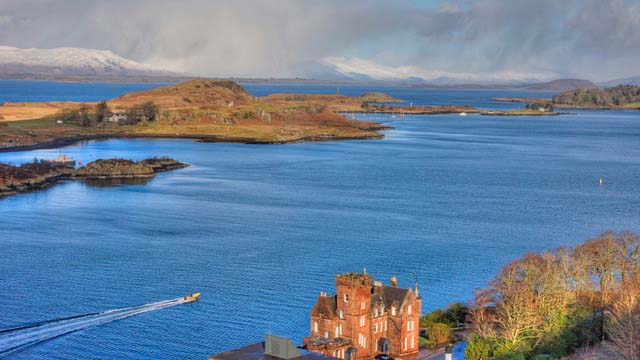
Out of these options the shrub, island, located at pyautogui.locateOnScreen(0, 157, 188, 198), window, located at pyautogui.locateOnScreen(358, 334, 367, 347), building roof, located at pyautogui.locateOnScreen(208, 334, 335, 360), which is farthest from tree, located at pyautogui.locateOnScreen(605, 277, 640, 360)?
island, located at pyautogui.locateOnScreen(0, 157, 188, 198)

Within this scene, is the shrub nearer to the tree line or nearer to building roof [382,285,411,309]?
the tree line

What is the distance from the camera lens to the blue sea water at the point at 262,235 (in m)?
57.5

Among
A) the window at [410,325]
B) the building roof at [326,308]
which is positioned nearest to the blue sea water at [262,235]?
the building roof at [326,308]

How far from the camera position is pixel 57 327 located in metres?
55.4

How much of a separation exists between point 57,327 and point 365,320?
20.1 m

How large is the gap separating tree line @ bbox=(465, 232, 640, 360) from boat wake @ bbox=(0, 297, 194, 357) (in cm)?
2151

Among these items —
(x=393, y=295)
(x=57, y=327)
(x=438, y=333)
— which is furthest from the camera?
(x=57, y=327)

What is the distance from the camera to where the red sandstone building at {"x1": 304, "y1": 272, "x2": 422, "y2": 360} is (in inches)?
1859

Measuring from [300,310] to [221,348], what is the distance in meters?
8.24

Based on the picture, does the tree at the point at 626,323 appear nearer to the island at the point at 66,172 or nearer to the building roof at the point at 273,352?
the building roof at the point at 273,352

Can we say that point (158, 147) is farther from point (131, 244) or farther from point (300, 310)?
point (300, 310)

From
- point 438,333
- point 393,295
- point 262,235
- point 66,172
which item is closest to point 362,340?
point 393,295

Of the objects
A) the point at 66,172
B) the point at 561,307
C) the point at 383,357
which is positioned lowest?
the point at 383,357

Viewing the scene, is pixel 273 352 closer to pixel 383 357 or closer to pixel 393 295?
pixel 383 357
